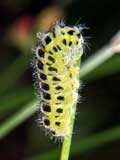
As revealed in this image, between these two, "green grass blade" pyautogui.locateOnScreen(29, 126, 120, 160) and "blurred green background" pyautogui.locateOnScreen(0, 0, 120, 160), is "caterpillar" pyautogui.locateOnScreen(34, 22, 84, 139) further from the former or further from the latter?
"blurred green background" pyautogui.locateOnScreen(0, 0, 120, 160)

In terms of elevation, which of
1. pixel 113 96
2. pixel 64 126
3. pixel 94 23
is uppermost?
pixel 94 23

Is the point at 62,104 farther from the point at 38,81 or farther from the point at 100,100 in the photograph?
the point at 100,100

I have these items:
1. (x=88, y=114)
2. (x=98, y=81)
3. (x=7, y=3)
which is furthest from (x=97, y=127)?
(x=7, y=3)

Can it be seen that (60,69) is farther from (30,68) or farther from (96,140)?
(30,68)

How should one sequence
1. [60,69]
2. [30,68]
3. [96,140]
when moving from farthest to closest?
[30,68]
[96,140]
[60,69]

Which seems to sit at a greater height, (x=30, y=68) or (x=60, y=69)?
(x=30, y=68)

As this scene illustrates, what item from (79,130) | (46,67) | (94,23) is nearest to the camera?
(46,67)

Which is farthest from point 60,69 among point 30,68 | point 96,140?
point 30,68
